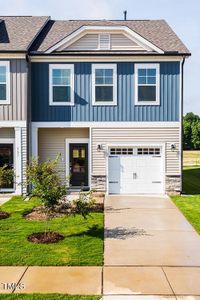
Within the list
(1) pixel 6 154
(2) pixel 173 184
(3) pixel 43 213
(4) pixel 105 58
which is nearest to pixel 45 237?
(3) pixel 43 213

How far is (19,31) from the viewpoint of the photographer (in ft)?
55.4

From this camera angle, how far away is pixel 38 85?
1572 centimetres

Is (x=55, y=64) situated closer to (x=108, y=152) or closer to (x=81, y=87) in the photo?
(x=81, y=87)

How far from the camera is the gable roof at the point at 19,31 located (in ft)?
50.0

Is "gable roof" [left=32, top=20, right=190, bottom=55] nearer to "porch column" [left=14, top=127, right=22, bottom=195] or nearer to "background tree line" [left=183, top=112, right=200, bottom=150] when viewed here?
"porch column" [left=14, top=127, right=22, bottom=195]

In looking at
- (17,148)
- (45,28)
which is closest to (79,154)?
(17,148)

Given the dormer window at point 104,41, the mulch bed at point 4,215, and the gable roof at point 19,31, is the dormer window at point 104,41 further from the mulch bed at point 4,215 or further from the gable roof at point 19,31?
the mulch bed at point 4,215

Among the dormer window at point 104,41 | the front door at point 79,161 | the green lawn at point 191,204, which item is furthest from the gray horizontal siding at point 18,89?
the green lawn at point 191,204

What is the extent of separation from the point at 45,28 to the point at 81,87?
4.94m

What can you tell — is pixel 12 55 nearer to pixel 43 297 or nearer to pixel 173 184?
pixel 173 184

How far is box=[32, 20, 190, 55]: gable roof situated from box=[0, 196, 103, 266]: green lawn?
8.56 m

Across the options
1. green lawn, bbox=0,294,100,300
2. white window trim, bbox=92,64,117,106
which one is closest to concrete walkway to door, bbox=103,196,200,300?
green lawn, bbox=0,294,100,300

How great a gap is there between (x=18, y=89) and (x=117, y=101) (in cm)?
442

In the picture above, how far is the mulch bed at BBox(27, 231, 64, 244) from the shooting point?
8695 millimetres
